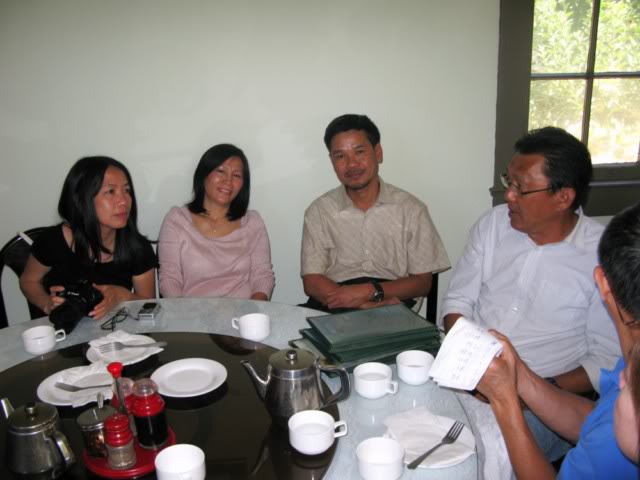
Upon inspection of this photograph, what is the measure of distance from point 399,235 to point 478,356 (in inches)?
59.0

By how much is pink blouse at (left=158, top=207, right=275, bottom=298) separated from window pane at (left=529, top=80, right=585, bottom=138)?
170 centimetres

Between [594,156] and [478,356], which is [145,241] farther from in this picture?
[594,156]

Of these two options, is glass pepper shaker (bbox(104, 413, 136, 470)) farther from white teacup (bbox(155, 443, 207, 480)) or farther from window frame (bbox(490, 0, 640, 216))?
window frame (bbox(490, 0, 640, 216))

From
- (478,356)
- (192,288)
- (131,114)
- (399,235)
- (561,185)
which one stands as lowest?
(192,288)

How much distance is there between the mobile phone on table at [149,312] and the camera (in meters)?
1.66

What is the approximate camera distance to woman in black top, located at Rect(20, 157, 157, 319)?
6.74 ft

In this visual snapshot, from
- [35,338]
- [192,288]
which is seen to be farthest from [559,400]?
[192,288]

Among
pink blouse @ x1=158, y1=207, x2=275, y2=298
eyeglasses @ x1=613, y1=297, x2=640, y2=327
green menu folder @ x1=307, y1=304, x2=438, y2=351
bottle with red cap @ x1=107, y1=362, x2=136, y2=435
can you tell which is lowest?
pink blouse @ x1=158, y1=207, x2=275, y2=298

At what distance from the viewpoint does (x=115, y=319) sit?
1647 mm

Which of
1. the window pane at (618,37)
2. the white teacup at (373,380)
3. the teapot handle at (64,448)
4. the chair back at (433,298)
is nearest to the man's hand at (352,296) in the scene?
the chair back at (433,298)

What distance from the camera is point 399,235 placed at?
2418 mm

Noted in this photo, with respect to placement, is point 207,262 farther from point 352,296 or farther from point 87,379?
point 87,379

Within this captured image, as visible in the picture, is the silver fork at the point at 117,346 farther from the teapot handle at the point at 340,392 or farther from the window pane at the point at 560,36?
the window pane at the point at 560,36

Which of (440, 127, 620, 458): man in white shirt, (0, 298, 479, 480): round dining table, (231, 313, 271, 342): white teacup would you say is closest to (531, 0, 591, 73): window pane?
(440, 127, 620, 458): man in white shirt
